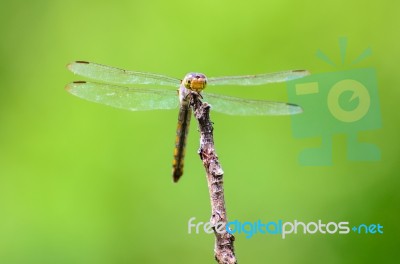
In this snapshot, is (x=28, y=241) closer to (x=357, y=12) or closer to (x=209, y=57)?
(x=209, y=57)

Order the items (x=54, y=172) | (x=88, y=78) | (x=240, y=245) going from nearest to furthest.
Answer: (x=88, y=78) → (x=240, y=245) → (x=54, y=172)

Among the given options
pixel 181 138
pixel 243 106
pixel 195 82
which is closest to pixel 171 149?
pixel 243 106

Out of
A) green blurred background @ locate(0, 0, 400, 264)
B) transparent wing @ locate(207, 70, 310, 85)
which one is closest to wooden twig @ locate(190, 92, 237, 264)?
transparent wing @ locate(207, 70, 310, 85)

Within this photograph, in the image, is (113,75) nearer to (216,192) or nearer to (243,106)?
(243,106)

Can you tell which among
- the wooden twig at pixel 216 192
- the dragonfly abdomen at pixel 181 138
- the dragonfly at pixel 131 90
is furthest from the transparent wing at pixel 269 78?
the wooden twig at pixel 216 192

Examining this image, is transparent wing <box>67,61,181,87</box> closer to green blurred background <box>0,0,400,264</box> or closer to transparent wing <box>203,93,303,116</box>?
transparent wing <box>203,93,303,116</box>

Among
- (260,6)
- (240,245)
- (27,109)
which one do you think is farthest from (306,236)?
(27,109)

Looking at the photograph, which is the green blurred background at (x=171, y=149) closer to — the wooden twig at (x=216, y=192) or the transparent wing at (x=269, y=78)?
the transparent wing at (x=269, y=78)
